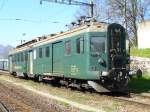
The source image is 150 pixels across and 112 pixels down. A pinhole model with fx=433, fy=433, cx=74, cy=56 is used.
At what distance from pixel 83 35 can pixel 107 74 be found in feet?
7.97

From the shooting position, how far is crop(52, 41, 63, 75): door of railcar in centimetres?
2442

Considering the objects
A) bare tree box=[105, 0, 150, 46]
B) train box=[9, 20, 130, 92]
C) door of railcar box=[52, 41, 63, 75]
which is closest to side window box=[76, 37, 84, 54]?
train box=[9, 20, 130, 92]

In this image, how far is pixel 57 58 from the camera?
82.8 ft

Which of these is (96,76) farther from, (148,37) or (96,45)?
(148,37)

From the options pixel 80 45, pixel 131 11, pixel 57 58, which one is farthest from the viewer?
pixel 131 11

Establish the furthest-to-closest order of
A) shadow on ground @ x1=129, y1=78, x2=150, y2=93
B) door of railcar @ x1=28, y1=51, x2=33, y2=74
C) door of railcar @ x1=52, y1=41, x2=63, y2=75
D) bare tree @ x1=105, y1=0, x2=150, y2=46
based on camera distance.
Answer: bare tree @ x1=105, y1=0, x2=150, y2=46 → door of railcar @ x1=28, y1=51, x2=33, y2=74 → door of railcar @ x1=52, y1=41, x2=63, y2=75 → shadow on ground @ x1=129, y1=78, x2=150, y2=93

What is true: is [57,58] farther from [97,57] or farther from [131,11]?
→ [131,11]

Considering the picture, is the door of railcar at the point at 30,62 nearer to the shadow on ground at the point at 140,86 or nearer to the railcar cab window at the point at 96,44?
the shadow on ground at the point at 140,86

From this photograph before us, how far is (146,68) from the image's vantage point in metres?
32.4

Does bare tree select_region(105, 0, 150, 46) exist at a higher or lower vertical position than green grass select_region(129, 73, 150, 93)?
higher


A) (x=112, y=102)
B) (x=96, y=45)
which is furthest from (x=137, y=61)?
(x=112, y=102)

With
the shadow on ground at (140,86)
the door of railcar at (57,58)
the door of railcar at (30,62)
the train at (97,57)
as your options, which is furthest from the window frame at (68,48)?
the door of railcar at (30,62)

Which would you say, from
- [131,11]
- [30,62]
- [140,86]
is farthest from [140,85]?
[131,11]

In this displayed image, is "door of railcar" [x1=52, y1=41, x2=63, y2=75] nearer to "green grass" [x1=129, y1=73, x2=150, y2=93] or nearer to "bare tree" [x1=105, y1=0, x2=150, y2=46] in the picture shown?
"green grass" [x1=129, y1=73, x2=150, y2=93]
